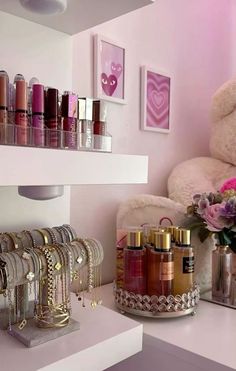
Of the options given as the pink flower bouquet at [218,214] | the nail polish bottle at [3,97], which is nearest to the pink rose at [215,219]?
the pink flower bouquet at [218,214]

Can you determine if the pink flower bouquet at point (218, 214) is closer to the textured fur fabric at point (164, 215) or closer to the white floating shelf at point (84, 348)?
the textured fur fabric at point (164, 215)

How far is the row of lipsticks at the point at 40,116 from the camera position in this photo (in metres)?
→ 0.49

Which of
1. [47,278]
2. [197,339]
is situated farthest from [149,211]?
[47,278]

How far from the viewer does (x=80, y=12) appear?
65cm

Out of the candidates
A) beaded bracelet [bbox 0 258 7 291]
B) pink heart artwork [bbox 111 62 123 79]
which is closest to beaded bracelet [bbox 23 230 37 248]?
beaded bracelet [bbox 0 258 7 291]

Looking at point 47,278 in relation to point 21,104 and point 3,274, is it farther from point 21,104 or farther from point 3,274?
point 21,104

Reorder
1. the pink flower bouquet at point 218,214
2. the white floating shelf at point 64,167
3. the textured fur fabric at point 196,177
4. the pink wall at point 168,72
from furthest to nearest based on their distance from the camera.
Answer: the textured fur fabric at point 196,177
the pink wall at point 168,72
the pink flower bouquet at point 218,214
the white floating shelf at point 64,167

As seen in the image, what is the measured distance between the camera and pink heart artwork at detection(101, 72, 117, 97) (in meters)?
0.97

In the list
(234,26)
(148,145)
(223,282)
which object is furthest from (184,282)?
(234,26)

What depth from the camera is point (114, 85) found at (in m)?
1.00

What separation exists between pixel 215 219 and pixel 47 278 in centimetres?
47

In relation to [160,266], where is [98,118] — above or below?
above

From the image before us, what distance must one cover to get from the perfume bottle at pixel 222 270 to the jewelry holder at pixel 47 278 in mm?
410

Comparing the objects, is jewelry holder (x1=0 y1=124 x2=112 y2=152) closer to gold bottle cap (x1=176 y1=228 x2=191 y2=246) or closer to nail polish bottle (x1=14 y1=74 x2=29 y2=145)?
nail polish bottle (x1=14 y1=74 x2=29 y2=145)
